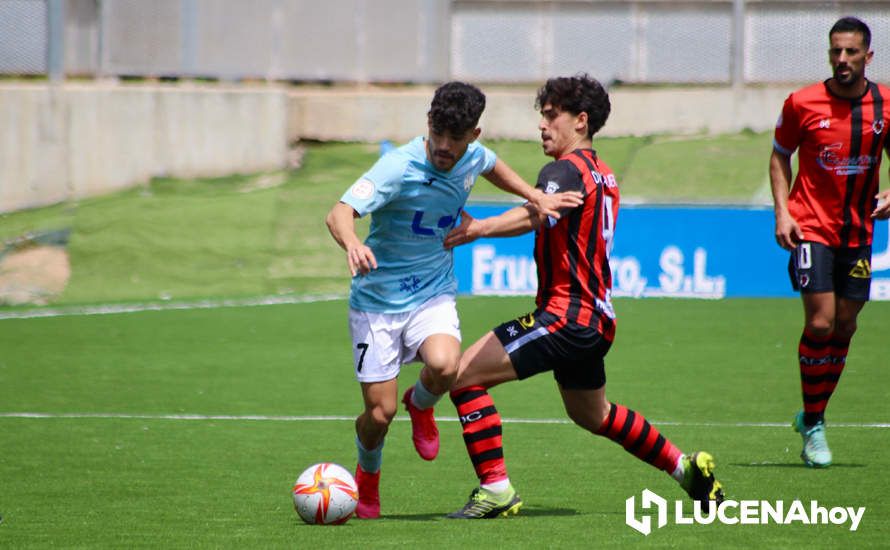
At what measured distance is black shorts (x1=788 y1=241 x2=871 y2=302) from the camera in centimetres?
722

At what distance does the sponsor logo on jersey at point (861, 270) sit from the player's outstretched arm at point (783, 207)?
0.32 metres

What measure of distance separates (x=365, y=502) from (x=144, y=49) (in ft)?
52.0

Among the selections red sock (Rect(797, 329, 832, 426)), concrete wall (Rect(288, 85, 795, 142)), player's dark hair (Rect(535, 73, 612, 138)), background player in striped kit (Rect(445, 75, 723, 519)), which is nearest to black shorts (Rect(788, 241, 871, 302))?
red sock (Rect(797, 329, 832, 426))

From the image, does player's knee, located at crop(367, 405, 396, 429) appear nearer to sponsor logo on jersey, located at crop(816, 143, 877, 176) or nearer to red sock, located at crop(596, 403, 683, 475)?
red sock, located at crop(596, 403, 683, 475)

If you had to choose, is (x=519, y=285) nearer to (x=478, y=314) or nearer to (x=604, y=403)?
(x=478, y=314)

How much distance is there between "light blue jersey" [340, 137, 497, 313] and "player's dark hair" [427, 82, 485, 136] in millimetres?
240

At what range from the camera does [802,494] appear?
6305 mm

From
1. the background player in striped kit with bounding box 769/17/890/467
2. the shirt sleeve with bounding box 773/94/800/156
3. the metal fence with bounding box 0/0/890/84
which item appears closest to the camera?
the background player in striped kit with bounding box 769/17/890/467

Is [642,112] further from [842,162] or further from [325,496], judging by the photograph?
[325,496]

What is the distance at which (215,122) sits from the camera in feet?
67.9

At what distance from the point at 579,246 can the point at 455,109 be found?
78 centimetres

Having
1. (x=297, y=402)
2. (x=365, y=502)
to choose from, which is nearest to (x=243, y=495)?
(x=365, y=502)

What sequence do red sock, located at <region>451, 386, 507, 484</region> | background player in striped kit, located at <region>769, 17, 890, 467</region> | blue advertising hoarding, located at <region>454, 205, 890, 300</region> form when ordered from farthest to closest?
blue advertising hoarding, located at <region>454, 205, 890, 300</region> → background player in striped kit, located at <region>769, 17, 890, 467</region> → red sock, located at <region>451, 386, 507, 484</region>

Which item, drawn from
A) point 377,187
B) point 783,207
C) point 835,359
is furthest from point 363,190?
point 835,359
